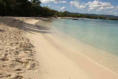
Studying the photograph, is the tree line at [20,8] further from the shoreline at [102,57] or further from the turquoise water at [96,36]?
the shoreline at [102,57]

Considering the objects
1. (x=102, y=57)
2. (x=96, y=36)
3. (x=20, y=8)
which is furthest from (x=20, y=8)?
(x=102, y=57)

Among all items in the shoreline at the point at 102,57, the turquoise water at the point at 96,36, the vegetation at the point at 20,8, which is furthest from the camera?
the vegetation at the point at 20,8

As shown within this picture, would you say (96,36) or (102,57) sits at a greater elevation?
(102,57)

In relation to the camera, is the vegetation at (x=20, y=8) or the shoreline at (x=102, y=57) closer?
the shoreline at (x=102, y=57)

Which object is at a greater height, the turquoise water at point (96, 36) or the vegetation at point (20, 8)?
the vegetation at point (20, 8)

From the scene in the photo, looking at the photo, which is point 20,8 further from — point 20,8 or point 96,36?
point 96,36

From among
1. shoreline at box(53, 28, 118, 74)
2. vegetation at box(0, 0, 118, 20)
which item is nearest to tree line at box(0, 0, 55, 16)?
vegetation at box(0, 0, 118, 20)

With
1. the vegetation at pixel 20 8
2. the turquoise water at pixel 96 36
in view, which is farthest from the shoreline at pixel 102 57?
the vegetation at pixel 20 8

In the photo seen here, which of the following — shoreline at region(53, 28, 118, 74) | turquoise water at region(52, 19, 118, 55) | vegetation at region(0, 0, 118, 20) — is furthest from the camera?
vegetation at region(0, 0, 118, 20)

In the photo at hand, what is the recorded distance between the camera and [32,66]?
4461 mm

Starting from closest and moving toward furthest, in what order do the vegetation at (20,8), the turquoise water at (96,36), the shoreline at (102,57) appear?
the shoreline at (102,57) → the turquoise water at (96,36) → the vegetation at (20,8)

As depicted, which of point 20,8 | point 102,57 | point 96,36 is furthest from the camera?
point 20,8

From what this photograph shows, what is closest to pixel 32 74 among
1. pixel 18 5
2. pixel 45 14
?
pixel 18 5

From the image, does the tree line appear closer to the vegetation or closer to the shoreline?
the vegetation
